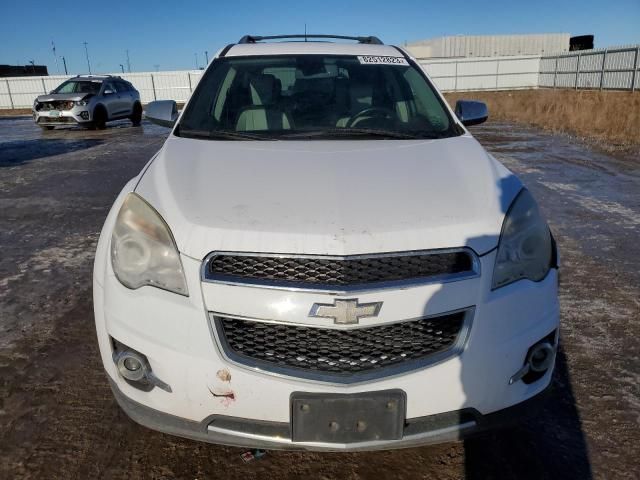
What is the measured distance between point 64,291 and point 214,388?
98.1 inches

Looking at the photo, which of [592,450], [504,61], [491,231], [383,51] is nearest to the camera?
[491,231]

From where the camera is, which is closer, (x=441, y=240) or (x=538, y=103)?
(x=441, y=240)

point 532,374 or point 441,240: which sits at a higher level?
point 441,240

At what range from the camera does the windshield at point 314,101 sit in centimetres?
277

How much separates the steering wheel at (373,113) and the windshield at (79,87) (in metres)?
14.8

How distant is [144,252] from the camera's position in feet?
5.75

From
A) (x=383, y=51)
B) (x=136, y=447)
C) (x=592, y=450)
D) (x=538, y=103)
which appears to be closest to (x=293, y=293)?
(x=136, y=447)

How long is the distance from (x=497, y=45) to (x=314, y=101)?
215ft

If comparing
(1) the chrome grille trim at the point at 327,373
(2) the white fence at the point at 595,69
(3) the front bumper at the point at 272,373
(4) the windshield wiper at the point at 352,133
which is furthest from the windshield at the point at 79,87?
(2) the white fence at the point at 595,69

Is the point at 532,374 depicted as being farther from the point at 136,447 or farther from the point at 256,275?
the point at 136,447

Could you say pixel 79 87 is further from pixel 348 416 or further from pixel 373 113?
pixel 348 416

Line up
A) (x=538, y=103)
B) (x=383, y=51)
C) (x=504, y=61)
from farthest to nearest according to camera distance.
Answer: (x=504, y=61) → (x=538, y=103) → (x=383, y=51)

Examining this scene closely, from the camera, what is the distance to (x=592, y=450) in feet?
6.66

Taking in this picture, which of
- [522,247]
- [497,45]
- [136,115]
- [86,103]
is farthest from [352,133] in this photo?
[497,45]
